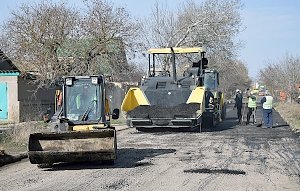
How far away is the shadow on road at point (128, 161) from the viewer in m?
12.1

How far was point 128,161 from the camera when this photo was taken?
12.9 meters

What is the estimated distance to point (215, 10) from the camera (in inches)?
1593

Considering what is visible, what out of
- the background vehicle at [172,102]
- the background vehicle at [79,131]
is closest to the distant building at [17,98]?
the background vehicle at [172,102]

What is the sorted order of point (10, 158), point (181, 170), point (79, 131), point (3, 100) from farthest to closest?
point (3, 100) < point (10, 158) < point (79, 131) < point (181, 170)

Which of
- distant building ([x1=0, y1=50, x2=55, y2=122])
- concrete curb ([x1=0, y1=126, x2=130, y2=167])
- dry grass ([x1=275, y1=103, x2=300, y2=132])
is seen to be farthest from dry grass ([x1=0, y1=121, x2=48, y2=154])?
dry grass ([x1=275, y1=103, x2=300, y2=132])

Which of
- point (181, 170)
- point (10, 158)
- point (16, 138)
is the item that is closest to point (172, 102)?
point (16, 138)

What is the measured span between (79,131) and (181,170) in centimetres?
255

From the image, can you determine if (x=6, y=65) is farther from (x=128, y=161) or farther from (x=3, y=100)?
(x=128, y=161)

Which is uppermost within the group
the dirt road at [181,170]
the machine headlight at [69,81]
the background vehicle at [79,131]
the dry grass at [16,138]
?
the machine headlight at [69,81]

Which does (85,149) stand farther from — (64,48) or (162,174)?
(64,48)

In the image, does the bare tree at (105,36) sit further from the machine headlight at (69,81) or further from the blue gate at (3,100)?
the machine headlight at (69,81)

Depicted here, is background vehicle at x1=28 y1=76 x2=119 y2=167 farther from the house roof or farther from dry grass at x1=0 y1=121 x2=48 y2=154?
the house roof

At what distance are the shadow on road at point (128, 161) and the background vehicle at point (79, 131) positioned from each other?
300mm

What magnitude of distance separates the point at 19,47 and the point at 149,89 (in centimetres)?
1082
